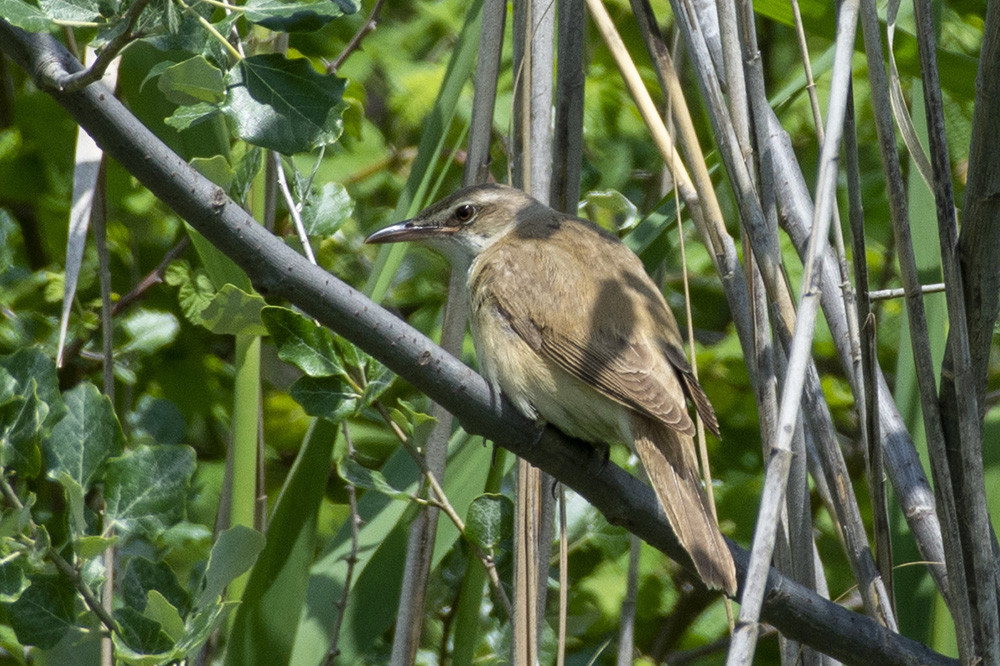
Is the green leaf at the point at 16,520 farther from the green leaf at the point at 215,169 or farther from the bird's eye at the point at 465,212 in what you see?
the bird's eye at the point at 465,212

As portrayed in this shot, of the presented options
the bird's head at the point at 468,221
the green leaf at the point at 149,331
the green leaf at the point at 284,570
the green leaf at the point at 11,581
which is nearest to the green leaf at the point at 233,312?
the green leaf at the point at 284,570

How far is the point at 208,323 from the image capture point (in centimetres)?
197

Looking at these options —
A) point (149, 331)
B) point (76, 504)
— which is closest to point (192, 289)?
point (149, 331)

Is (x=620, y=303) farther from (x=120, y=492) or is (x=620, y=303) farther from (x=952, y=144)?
(x=952, y=144)

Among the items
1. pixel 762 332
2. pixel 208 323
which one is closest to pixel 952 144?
pixel 762 332

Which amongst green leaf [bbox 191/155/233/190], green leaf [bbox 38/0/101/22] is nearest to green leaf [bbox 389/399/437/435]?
green leaf [bbox 191/155/233/190]

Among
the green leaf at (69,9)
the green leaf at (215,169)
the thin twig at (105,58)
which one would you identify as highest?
the green leaf at (69,9)

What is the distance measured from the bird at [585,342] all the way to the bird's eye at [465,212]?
161mm

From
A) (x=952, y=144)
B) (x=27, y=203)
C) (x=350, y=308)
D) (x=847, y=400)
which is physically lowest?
(x=847, y=400)

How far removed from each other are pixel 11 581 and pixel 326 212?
99 cm

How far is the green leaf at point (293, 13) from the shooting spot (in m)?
1.48

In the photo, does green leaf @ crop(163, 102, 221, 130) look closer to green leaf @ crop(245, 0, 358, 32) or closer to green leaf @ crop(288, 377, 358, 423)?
green leaf @ crop(245, 0, 358, 32)

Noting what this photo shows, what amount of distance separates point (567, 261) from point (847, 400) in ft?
4.51

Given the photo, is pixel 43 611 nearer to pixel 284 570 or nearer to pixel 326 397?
pixel 284 570
